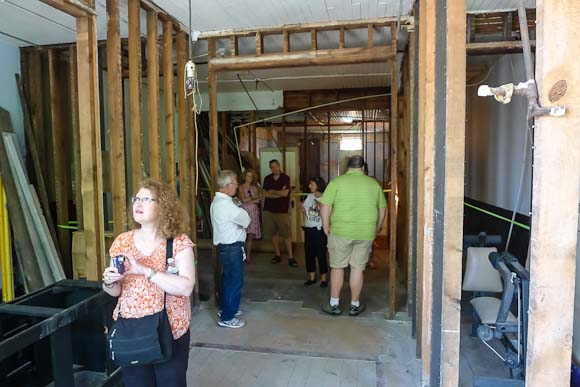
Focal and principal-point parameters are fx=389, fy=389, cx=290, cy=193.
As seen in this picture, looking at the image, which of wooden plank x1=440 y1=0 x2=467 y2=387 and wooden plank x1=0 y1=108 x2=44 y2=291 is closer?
wooden plank x1=440 y1=0 x2=467 y2=387

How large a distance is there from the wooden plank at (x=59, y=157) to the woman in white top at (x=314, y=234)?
2592 mm

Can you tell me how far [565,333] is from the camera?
1.04 m

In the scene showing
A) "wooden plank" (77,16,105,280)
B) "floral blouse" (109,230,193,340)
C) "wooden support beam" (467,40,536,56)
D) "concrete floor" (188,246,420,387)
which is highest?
"wooden support beam" (467,40,536,56)

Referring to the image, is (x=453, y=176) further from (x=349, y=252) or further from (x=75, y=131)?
(x=75, y=131)

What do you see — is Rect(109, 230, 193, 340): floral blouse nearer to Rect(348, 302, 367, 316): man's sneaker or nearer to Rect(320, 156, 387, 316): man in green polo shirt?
Rect(320, 156, 387, 316): man in green polo shirt

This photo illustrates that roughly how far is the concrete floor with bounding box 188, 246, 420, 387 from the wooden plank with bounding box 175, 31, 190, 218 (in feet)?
3.98

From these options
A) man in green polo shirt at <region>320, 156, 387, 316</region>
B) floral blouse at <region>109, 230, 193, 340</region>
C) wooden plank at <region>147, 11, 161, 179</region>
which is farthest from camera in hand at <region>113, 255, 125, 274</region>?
man in green polo shirt at <region>320, 156, 387, 316</region>

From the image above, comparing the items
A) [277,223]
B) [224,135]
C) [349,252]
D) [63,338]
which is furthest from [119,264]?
[224,135]

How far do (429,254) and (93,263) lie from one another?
2.11 meters

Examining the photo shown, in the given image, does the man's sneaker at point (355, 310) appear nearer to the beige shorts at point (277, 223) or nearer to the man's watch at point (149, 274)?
the beige shorts at point (277, 223)

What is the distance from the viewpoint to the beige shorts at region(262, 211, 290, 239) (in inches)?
222

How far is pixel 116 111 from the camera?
281 centimetres

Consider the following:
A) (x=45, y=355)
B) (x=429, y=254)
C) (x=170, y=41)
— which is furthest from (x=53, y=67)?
(x=429, y=254)

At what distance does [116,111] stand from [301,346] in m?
2.26
